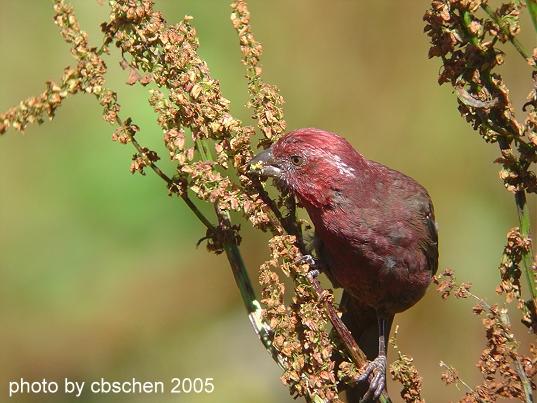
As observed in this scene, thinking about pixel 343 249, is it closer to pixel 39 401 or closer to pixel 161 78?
pixel 161 78

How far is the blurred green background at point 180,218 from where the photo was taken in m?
6.24

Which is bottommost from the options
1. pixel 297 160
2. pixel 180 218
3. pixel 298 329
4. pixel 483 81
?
pixel 298 329

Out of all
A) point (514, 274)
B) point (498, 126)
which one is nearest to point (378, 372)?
point (514, 274)

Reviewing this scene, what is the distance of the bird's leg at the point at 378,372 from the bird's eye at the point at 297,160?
83 cm

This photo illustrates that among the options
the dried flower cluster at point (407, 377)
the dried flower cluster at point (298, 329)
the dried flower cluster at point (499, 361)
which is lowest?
the dried flower cluster at point (499, 361)

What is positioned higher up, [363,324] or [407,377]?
[363,324]

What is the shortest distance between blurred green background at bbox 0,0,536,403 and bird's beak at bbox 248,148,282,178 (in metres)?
2.21

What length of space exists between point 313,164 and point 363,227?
0.44 metres

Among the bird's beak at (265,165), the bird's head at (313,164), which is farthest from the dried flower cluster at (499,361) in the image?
the bird's head at (313,164)

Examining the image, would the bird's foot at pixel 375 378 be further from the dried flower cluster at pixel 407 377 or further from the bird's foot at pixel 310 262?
the bird's foot at pixel 310 262

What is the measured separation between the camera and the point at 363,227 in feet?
14.9

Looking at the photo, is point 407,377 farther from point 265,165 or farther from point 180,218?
point 180,218

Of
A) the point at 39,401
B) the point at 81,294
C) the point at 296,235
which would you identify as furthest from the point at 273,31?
the point at 296,235

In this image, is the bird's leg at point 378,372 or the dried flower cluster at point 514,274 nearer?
the dried flower cluster at point 514,274
